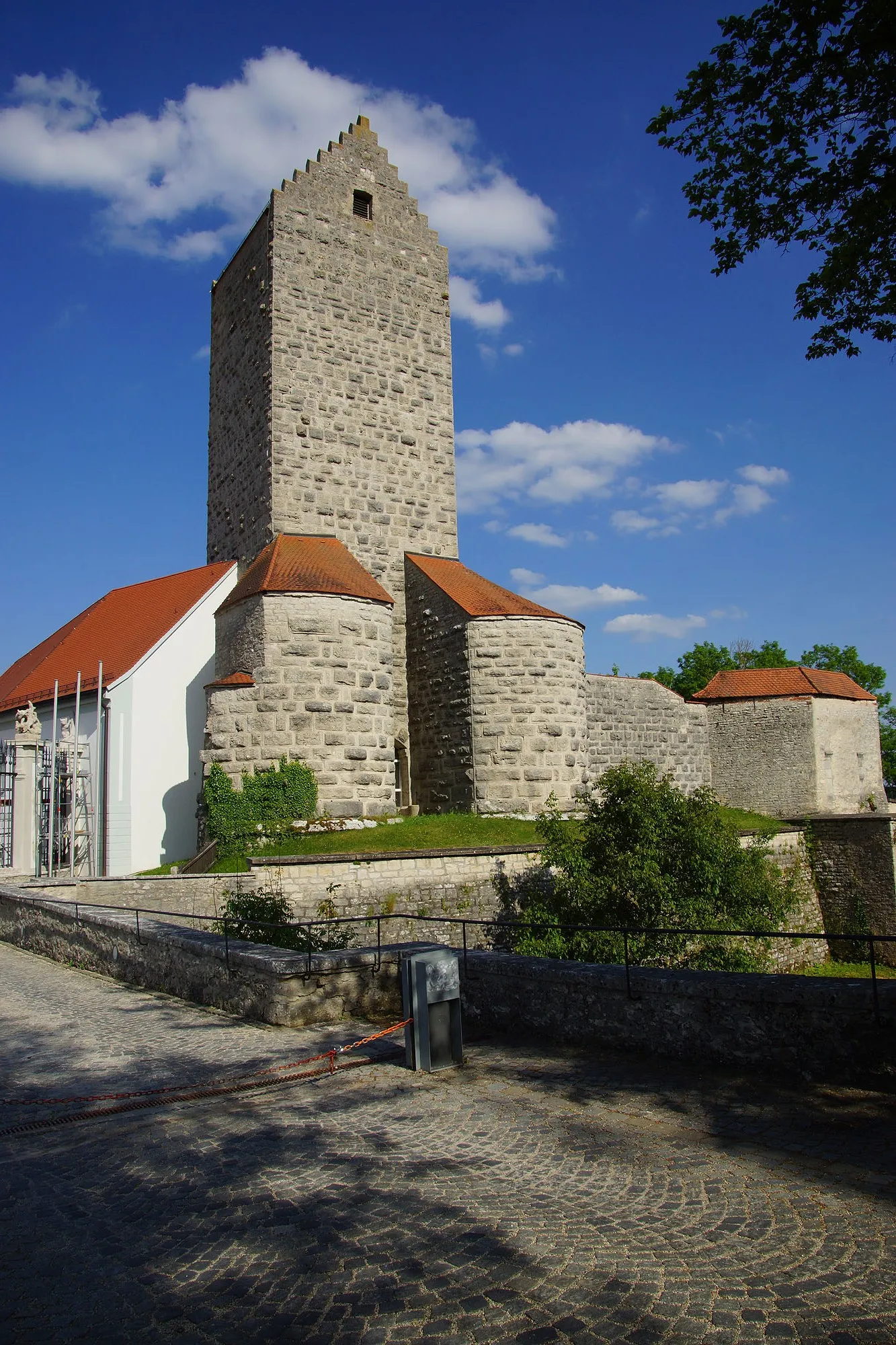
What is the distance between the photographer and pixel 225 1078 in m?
5.63

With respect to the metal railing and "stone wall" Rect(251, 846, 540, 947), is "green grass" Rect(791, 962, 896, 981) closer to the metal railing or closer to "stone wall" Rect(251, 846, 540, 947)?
the metal railing

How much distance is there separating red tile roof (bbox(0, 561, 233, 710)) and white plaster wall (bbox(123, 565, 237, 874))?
1.11 ft

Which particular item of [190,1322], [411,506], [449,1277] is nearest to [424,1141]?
[449,1277]

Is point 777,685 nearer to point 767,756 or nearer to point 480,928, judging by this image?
point 767,756

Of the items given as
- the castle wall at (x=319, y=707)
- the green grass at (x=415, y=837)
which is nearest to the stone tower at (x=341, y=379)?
the castle wall at (x=319, y=707)

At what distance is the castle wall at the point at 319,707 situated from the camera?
1672cm

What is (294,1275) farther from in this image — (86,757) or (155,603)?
(155,603)

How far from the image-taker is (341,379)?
21141 millimetres

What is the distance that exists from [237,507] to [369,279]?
6.39 meters

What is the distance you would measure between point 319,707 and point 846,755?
1664 centimetres

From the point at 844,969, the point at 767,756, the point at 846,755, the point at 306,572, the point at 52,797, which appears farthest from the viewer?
the point at 846,755

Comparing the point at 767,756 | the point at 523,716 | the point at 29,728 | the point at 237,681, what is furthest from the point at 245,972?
the point at 767,756

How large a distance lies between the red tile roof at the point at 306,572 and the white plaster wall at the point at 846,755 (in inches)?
544

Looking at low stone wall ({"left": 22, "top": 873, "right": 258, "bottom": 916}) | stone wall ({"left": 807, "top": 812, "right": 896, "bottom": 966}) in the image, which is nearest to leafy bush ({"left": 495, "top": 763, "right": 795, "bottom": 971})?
low stone wall ({"left": 22, "top": 873, "right": 258, "bottom": 916})
